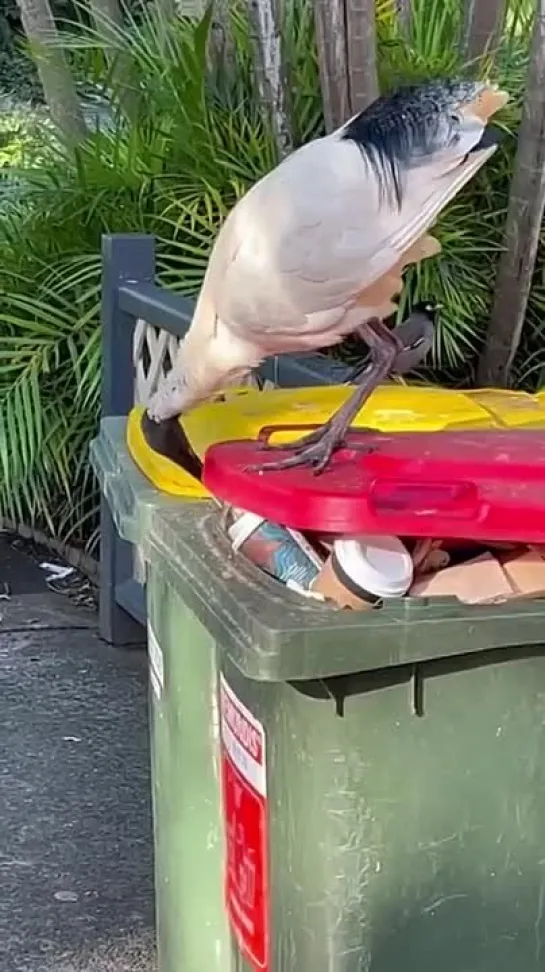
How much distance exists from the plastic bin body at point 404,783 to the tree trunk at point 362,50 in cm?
352

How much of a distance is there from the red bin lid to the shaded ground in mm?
1864

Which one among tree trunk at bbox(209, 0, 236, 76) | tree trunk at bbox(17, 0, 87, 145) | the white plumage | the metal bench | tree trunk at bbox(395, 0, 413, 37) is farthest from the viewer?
tree trunk at bbox(17, 0, 87, 145)

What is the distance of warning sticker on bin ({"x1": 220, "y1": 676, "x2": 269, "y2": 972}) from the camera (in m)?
1.99

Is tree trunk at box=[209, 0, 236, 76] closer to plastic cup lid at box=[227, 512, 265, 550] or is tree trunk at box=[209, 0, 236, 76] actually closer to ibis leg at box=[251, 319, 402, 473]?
ibis leg at box=[251, 319, 402, 473]

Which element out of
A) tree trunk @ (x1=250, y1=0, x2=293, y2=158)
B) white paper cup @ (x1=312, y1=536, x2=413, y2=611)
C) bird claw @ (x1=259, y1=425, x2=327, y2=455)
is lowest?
white paper cup @ (x1=312, y1=536, x2=413, y2=611)

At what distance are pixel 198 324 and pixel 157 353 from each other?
2097mm

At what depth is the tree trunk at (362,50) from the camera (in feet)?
16.8

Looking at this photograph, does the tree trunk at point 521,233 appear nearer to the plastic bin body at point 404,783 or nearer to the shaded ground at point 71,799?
the shaded ground at point 71,799

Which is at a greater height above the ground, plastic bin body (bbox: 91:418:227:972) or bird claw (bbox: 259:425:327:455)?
bird claw (bbox: 259:425:327:455)

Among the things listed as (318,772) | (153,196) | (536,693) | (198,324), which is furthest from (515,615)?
(153,196)

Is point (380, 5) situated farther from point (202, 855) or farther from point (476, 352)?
point (202, 855)

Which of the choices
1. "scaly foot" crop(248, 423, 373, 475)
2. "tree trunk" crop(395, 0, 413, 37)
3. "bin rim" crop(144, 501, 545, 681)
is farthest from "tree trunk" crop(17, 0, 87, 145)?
"bin rim" crop(144, 501, 545, 681)

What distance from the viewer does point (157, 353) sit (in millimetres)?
4820

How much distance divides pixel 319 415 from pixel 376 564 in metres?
0.64
